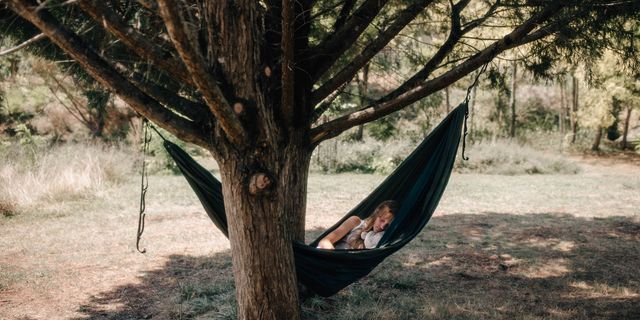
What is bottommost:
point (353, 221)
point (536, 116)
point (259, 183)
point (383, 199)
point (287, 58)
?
point (353, 221)

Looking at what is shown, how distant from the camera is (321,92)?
2.64 m

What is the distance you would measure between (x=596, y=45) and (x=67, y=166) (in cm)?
678

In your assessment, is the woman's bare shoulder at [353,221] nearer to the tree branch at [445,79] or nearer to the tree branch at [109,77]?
the tree branch at [445,79]

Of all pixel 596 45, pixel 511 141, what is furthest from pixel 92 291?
pixel 511 141

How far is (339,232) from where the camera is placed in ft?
11.0

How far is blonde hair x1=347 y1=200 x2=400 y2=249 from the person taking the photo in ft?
10.9

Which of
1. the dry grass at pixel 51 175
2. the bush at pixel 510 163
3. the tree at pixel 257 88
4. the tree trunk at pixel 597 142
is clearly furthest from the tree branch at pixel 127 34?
the tree trunk at pixel 597 142

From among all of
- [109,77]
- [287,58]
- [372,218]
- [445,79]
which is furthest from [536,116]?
[109,77]

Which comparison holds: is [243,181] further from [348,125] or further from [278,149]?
[348,125]

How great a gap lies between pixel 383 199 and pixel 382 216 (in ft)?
0.67

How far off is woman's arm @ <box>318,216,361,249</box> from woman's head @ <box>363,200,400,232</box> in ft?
0.32

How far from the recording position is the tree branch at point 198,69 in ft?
4.90

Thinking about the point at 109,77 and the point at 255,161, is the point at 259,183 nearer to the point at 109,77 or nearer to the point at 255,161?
the point at 255,161

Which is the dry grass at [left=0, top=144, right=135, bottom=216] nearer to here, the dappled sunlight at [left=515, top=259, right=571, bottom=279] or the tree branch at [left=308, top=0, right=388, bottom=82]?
the tree branch at [left=308, top=0, right=388, bottom=82]
